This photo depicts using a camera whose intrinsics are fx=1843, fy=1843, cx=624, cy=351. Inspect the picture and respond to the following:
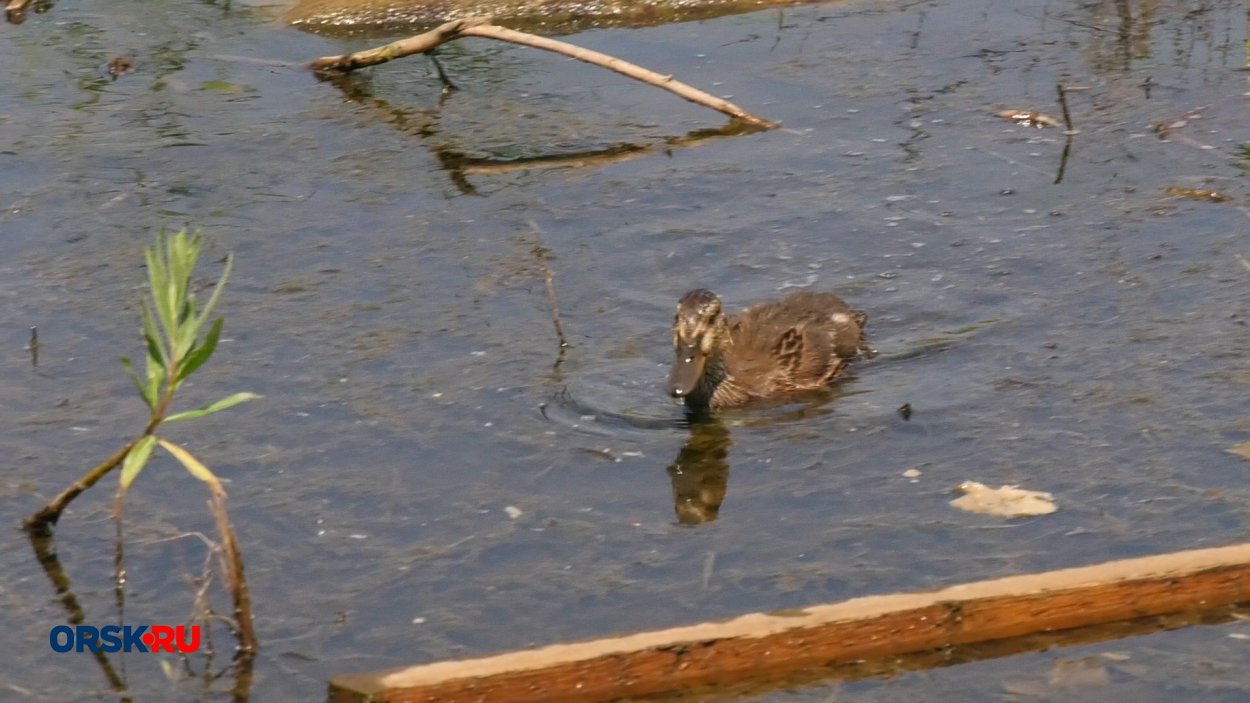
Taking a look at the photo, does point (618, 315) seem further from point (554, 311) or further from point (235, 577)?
point (235, 577)

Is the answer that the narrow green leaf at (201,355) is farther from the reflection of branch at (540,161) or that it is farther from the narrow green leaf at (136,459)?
the reflection of branch at (540,161)

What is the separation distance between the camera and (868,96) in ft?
35.2

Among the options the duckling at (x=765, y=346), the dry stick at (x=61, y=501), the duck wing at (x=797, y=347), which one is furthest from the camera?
the duck wing at (x=797, y=347)

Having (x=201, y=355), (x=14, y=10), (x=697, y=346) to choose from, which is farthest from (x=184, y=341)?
(x=14, y=10)

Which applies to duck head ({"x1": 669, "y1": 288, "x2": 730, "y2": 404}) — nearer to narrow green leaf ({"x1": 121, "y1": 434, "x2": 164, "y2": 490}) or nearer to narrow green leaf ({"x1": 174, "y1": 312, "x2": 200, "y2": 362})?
narrow green leaf ({"x1": 174, "y1": 312, "x2": 200, "y2": 362})

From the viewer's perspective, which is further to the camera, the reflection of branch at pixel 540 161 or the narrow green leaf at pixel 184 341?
the reflection of branch at pixel 540 161

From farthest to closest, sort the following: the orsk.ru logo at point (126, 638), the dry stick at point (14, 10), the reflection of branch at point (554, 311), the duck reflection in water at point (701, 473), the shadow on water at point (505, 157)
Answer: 1. the dry stick at point (14, 10)
2. the shadow on water at point (505, 157)
3. the reflection of branch at point (554, 311)
4. the duck reflection in water at point (701, 473)
5. the orsk.ru logo at point (126, 638)

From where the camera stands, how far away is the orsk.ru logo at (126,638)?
5.32 metres

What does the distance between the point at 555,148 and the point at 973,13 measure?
352cm

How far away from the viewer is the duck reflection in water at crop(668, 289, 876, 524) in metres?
7.35

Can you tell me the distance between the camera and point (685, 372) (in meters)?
7.32

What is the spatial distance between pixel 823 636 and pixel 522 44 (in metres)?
6.18

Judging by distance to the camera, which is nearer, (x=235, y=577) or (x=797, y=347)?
(x=235, y=577)

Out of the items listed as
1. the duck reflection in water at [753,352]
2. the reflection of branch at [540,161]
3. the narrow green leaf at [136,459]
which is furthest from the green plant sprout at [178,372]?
the reflection of branch at [540,161]
